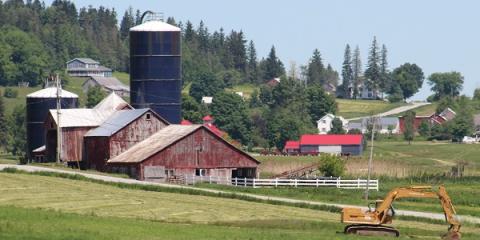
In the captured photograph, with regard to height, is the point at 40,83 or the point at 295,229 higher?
the point at 40,83

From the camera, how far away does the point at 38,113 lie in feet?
322

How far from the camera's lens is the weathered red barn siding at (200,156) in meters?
81.4

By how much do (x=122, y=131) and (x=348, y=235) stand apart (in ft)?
134

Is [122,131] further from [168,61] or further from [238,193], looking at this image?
[238,193]

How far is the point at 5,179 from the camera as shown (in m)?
64.8

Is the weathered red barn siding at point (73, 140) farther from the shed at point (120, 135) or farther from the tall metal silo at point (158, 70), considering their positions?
the tall metal silo at point (158, 70)

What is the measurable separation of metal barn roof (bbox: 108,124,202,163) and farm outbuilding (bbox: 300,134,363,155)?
53.4 m

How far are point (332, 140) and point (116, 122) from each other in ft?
185

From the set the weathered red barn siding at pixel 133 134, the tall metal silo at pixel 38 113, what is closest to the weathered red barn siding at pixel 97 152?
the weathered red barn siding at pixel 133 134

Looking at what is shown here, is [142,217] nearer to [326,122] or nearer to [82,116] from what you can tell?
[82,116]

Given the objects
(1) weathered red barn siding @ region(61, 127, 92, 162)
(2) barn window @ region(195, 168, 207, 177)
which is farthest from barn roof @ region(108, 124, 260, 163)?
(1) weathered red barn siding @ region(61, 127, 92, 162)

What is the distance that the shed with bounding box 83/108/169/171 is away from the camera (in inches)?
3354

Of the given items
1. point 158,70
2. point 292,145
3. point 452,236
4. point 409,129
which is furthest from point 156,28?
point 409,129

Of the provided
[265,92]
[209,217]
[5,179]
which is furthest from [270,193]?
[265,92]
